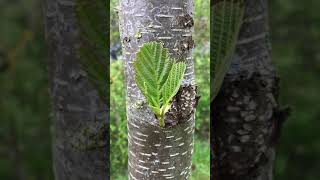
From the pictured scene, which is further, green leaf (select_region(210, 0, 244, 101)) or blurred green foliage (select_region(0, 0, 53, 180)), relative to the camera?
blurred green foliage (select_region(0, 0, 53, 180))

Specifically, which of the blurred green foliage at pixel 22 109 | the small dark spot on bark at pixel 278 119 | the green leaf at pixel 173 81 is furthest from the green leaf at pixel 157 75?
the blurred green foliage at pixel 22 109

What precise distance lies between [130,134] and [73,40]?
1.00 feet

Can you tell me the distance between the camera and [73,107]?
604mm

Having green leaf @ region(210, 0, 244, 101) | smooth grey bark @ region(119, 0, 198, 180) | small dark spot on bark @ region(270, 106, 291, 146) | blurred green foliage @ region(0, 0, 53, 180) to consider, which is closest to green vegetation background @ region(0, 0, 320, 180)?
blurred green foliage @ region(0, 0, 53, 180)

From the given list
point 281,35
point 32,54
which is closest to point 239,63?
point 281,35

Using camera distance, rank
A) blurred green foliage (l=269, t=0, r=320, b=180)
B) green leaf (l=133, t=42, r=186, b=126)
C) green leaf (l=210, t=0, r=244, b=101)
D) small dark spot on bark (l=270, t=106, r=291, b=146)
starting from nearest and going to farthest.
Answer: green leaf (l=133, t=42, r=186, b=126) < green leaf (l=210, t=0, r=244, b=101) < small dark spot on bark (l=270, t=106, r=291, b=146) < blurred green foliage (l=269, t=0, r=320, b=180)

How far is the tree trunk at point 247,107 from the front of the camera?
0.63 m

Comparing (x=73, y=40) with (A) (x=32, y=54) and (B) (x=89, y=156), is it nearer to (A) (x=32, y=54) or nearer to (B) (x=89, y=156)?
(B) (x=89, y=156)

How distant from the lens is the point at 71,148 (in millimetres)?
627

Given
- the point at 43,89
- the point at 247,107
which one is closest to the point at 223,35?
the point at 247,107

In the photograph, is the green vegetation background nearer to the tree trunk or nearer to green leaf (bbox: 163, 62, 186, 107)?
the tree trunk

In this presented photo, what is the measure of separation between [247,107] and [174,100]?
37 cm

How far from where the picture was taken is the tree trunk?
63cm

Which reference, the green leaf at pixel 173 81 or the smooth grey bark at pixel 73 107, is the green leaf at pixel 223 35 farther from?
the green leaf at pixel 173 81
